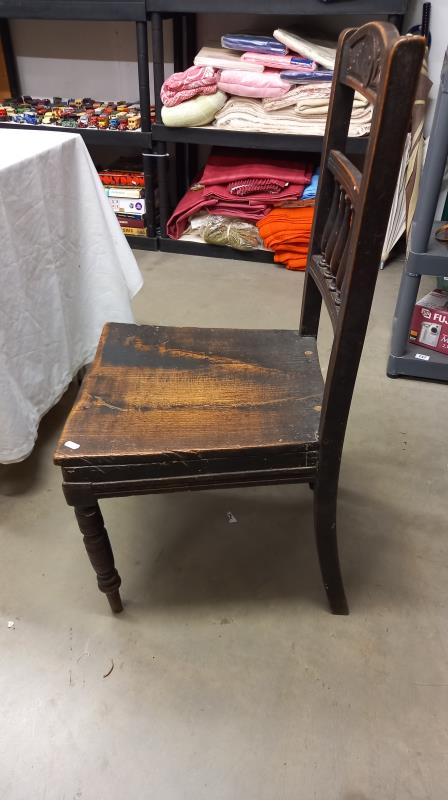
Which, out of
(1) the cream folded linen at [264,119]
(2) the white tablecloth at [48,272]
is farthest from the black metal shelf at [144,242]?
(2) the white tablecloth at [48,272]

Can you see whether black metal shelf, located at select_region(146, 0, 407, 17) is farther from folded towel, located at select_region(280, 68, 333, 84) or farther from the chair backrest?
the chair backrest

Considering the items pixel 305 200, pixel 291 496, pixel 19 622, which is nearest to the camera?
pixel 19 622

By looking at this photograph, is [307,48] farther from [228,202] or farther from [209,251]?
[209,251]

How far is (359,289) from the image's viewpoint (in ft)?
2.22

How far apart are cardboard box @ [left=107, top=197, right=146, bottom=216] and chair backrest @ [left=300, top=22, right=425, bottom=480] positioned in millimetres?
1775

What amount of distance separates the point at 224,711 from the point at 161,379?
0.55 m

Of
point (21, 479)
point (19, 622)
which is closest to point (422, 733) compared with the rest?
point (19, 622)

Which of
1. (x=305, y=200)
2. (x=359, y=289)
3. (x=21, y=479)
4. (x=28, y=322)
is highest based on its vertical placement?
(x=359, y=289)

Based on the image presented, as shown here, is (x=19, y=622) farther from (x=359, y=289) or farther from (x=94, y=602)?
(x=359, y=289)

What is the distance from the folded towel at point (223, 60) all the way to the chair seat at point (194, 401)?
1556 millimetres

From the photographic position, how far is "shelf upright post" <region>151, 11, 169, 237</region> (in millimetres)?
2104

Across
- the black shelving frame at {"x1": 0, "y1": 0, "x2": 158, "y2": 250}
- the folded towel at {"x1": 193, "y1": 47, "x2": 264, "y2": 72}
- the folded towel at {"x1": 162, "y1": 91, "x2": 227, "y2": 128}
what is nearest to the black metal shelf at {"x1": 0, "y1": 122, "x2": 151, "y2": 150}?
A: the black shelving frame at {"x1": 0, "y1": 0, "x2": 158, "y2": 250}

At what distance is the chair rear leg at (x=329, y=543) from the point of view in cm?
85

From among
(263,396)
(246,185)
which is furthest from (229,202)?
(263,396)
